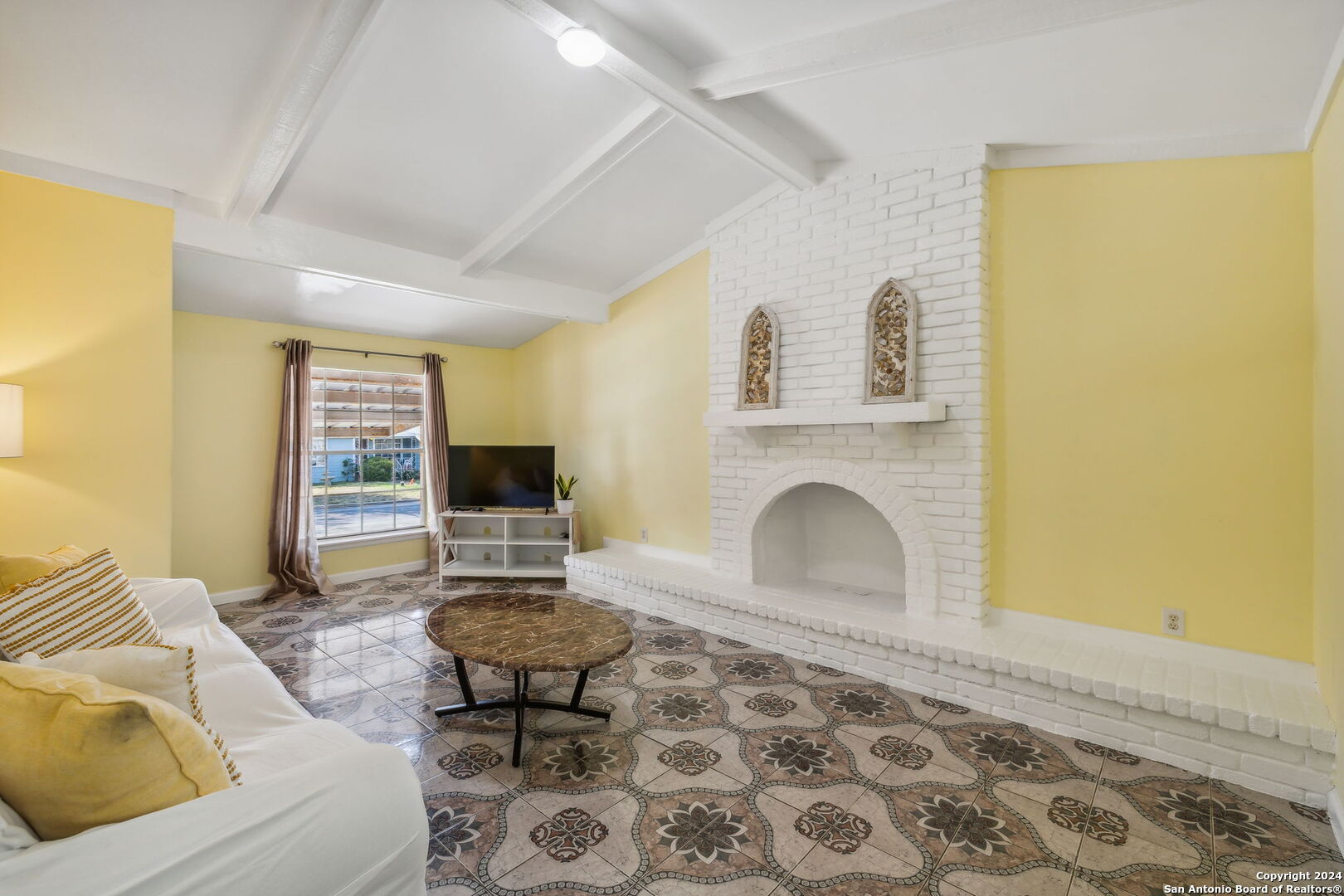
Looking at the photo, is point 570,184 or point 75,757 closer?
point 75,757

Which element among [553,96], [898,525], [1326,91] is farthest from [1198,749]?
[553,96]

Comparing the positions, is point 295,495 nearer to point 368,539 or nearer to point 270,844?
point 368,539

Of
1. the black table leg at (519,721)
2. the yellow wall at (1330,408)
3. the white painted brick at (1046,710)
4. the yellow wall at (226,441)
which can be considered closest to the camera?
the yellow wall at (1330,408)

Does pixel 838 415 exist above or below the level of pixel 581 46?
below

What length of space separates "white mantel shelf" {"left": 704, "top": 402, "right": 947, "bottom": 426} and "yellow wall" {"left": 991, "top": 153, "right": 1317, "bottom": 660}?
406mm

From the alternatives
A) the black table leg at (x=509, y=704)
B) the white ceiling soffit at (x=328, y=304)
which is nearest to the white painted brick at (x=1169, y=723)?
the black table leg at (x=509, y=704)

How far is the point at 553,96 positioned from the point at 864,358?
212 centimetres

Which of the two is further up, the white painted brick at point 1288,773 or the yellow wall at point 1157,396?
the yellow wall at point 1157,396

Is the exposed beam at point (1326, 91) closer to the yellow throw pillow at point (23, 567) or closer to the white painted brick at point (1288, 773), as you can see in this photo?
the white painted brick at point (1288, 773)

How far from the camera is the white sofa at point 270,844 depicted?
872mm

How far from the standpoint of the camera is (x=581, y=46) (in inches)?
81.2

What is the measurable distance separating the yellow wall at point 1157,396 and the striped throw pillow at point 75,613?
3.67m

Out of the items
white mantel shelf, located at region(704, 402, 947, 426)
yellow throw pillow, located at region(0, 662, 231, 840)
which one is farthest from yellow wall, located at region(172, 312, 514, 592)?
yellow throw pillow, located at region(0, 662, 231, 840)

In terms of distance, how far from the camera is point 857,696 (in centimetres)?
286
